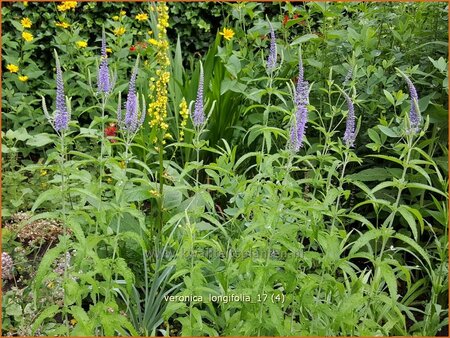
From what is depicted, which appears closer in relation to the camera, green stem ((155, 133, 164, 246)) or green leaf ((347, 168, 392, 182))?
green stem ((155, 133, 164, 246))

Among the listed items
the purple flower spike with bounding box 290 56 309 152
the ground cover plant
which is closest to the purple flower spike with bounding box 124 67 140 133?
the ground cover plant

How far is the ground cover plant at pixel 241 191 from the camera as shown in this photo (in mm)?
2559

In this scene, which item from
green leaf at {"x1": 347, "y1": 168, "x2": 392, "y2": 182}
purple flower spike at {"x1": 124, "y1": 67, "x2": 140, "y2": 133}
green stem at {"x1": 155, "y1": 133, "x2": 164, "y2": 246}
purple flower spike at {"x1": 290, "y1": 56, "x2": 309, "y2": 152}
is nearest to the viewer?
purple flower spike at {"x1": 290, "y1": 56, "x2": 309, "y2": 152}

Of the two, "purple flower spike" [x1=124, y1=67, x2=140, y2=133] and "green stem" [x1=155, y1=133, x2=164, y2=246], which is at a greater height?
"purple flower spike" [x1=124, y1=67, x2=140, y2=133]

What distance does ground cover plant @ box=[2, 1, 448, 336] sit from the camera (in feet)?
8.39

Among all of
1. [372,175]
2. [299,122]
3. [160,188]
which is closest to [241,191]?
[160,188]

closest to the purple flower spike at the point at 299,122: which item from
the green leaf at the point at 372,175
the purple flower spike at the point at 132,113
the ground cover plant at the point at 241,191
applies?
the ground cover plant at the point at 241,191

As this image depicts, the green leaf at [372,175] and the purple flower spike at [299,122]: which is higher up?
the purple flower spike at [299,122]

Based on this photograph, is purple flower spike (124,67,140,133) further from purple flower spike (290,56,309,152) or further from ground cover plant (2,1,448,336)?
purple flower spike (290,56,309,152)

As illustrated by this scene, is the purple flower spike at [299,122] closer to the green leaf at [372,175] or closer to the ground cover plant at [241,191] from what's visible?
the ground cover plant at [241,191]

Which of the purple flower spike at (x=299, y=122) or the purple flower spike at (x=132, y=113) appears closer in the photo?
the purple flower spike at (x=299, y=122)

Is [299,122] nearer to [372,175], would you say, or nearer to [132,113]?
[132,113]

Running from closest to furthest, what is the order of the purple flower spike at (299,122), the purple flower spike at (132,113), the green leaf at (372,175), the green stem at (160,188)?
the purple flower spike at (299,122) < the purple flower spike at (132,113) < the green stem at (160,188) < the green leaf at (372,175)

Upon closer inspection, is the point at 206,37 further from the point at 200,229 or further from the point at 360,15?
the point at 200,229
